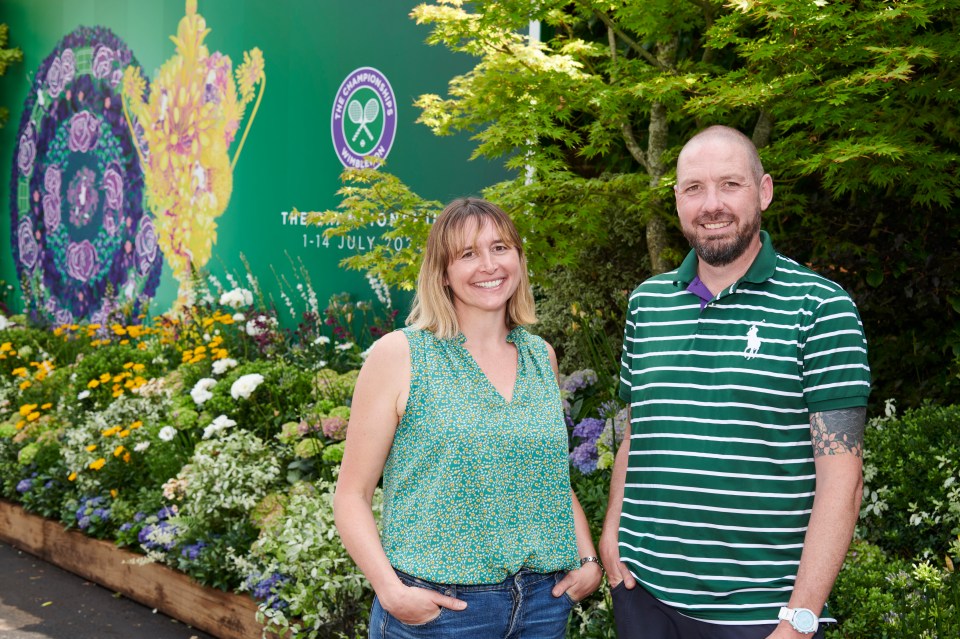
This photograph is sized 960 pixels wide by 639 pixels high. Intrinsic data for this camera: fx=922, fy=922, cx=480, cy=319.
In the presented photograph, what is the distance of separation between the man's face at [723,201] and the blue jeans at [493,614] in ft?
2.82

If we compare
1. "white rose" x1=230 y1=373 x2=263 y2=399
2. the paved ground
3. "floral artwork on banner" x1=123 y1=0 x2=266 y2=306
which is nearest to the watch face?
the paved ground

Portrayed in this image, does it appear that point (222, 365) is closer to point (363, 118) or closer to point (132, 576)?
point (132, 576)

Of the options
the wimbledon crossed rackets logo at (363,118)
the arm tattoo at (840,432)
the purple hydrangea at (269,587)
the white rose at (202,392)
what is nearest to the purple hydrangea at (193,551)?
the purple hydrangea at (269,587)

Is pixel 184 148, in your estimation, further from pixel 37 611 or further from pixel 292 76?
pixel 37 611

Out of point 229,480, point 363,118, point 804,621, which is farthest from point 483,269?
point 363,118

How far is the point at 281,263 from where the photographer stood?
9.10 m

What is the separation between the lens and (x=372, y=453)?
6.95ft

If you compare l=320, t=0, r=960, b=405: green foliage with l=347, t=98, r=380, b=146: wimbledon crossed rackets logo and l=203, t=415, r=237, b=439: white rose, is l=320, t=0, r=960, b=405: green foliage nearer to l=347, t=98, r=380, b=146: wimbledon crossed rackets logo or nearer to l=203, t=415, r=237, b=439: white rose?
l=203, t=415, r=237, b=439: white rose

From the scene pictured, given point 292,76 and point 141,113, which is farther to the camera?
point 141,113

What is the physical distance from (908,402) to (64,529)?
4843 mm

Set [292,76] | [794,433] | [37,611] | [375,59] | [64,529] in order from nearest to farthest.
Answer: [794,433] < [37,611] < [64,529] < [375,59] < [292,76]

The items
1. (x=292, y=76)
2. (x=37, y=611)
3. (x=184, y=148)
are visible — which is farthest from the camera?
(x=184, y=148)

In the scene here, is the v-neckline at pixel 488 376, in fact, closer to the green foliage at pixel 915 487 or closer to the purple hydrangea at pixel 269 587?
the green foliage at pixel 915 487

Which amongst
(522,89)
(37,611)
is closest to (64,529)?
(37,611)
